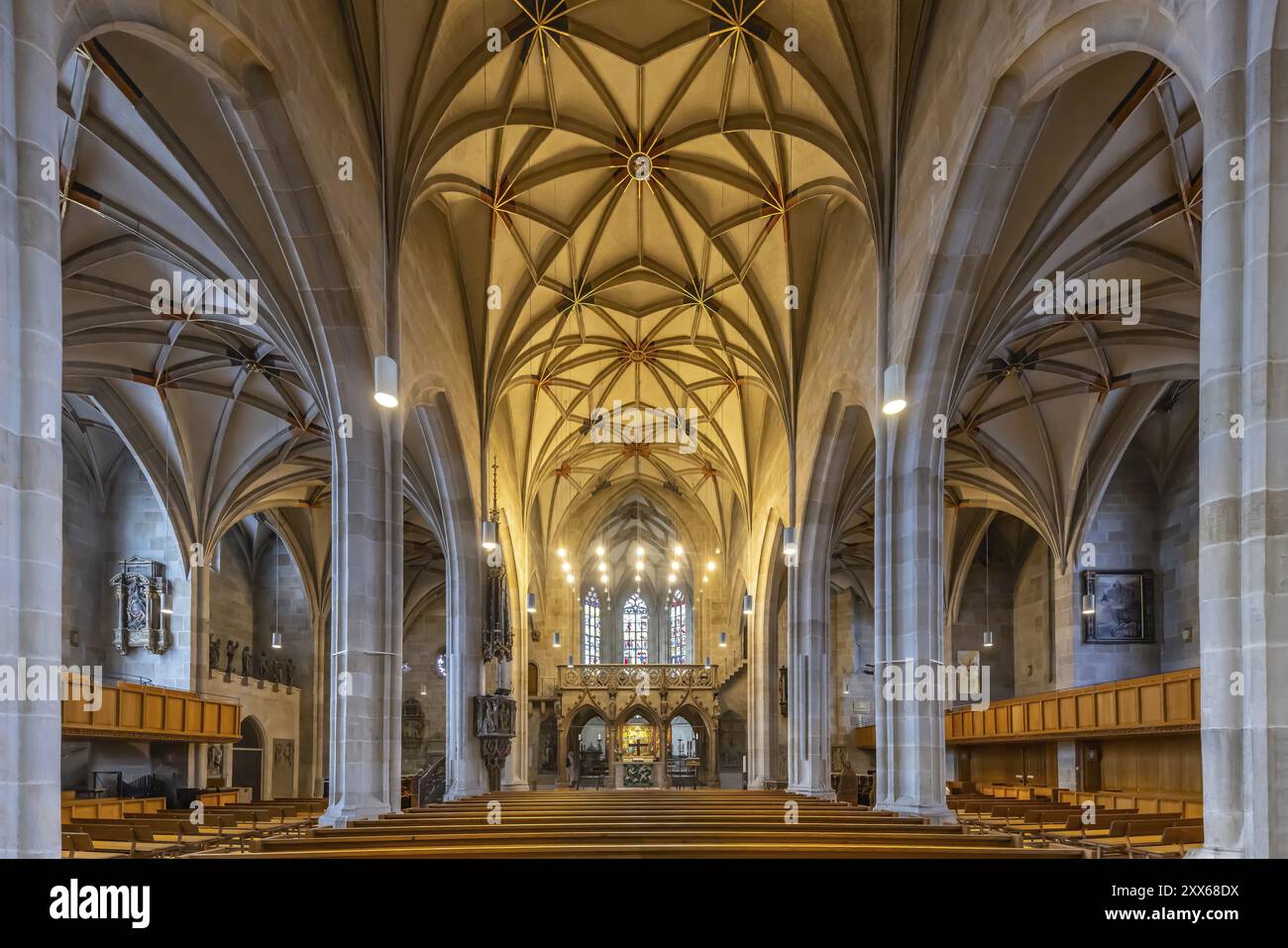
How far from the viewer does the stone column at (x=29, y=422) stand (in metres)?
5.31

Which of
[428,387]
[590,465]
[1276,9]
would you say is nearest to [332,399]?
[428,387]

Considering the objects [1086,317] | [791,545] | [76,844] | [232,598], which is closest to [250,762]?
[232,598]

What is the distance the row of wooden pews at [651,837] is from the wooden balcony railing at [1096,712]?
918 cm

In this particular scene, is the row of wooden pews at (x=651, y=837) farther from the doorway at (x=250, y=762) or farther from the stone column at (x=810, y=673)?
the doorway at (x=250, y=762)

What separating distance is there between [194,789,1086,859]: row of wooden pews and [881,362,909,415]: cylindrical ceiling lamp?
4.96 meters

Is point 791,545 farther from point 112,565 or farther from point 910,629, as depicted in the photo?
point 112,565

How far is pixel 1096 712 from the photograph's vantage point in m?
21.1

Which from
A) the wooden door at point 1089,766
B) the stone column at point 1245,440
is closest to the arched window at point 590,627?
the wooden door at point 1089,766

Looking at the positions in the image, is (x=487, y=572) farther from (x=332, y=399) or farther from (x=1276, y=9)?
(x=1276, y=9)

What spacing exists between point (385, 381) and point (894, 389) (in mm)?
6647

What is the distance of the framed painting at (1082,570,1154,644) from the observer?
24.0 m

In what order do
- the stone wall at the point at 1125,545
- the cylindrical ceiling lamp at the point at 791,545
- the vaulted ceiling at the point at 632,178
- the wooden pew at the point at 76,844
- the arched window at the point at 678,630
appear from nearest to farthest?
the wooden pew at the point at 76,844 < the vaulted ceiling at the point at 632,178 < the cylindrical ceiling lamp at the point at 791,545 < the stone wall at the point at 1125,545 < the arched window at the point at 678,630

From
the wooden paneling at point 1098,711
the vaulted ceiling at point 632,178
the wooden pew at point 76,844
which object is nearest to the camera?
the wooden pew at point 76,844

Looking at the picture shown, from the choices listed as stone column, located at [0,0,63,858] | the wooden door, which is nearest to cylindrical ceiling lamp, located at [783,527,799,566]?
→ the wooden door
